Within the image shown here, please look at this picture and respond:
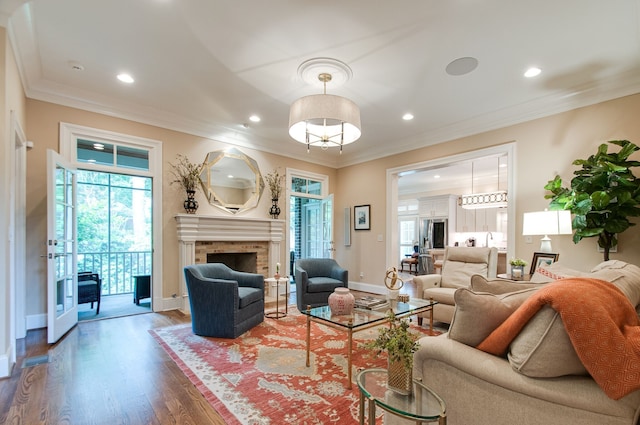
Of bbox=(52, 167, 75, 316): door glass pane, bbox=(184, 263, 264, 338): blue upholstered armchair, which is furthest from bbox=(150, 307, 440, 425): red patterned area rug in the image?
bbox=(52, 167, 75, 316): door glass pane

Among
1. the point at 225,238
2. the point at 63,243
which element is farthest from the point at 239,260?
the point at 63,243

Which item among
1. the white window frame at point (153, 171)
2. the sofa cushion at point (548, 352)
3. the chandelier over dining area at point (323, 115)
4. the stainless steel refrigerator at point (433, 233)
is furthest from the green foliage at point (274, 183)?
the stainless steel refrigerator at point (433, 233)

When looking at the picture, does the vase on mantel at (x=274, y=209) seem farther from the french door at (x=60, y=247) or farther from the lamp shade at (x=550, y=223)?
the lamp shade at (x=550, y=223)

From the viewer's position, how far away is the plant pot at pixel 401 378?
1334 millimetres

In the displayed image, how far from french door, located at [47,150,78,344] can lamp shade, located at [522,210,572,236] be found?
17.3 feet

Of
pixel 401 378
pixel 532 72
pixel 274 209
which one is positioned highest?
pixel 532 72

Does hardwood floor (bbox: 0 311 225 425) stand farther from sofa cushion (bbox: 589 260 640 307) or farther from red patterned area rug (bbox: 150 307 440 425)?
sofa cushion (bbox: 589 260 640 307)

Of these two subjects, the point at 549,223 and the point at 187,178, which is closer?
the point at 549,223

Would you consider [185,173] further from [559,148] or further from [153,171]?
[559,148]

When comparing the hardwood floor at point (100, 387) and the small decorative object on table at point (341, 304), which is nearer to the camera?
the hardwood floor at point (100, 387)

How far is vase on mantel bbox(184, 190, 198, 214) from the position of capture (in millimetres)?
4754

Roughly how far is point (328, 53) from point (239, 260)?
4068 millimetres

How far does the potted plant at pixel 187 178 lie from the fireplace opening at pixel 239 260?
3.54 feet

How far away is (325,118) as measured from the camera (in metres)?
2.91
